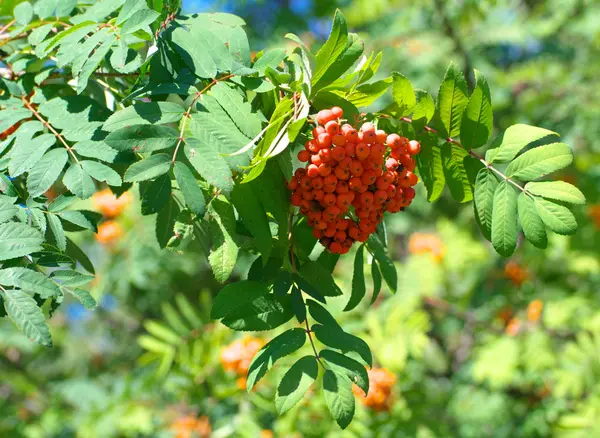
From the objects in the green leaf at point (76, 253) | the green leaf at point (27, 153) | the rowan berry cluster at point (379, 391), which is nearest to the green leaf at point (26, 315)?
the green leaf at point (27, 153)

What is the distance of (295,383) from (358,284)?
0.28 m

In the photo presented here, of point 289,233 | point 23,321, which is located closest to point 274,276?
point 289,233

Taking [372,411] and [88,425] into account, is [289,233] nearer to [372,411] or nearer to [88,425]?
[372,411]

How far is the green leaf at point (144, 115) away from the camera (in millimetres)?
1004

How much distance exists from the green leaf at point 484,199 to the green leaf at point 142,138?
535 mm

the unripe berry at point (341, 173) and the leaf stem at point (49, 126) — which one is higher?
the unripe berry at point (341, 173)

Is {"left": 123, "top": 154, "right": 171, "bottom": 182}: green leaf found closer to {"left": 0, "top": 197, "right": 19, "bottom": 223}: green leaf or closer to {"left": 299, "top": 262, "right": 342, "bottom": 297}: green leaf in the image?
{"left": 0, "top": 197, "right": 19, "bottom": 223}: green leaf

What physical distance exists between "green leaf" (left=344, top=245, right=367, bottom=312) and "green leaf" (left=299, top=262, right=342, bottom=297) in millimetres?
74

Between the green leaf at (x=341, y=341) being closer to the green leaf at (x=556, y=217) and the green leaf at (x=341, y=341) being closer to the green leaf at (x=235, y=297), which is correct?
the green leaf at (x=235, y=297)

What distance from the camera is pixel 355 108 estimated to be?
3.49 feet

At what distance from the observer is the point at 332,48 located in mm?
1012

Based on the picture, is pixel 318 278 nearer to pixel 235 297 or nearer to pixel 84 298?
pixel 235 297

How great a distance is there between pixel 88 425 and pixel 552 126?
2.92 m

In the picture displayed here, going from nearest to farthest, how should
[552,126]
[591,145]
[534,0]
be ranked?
[552,126]
[591,145]
[534,0]
